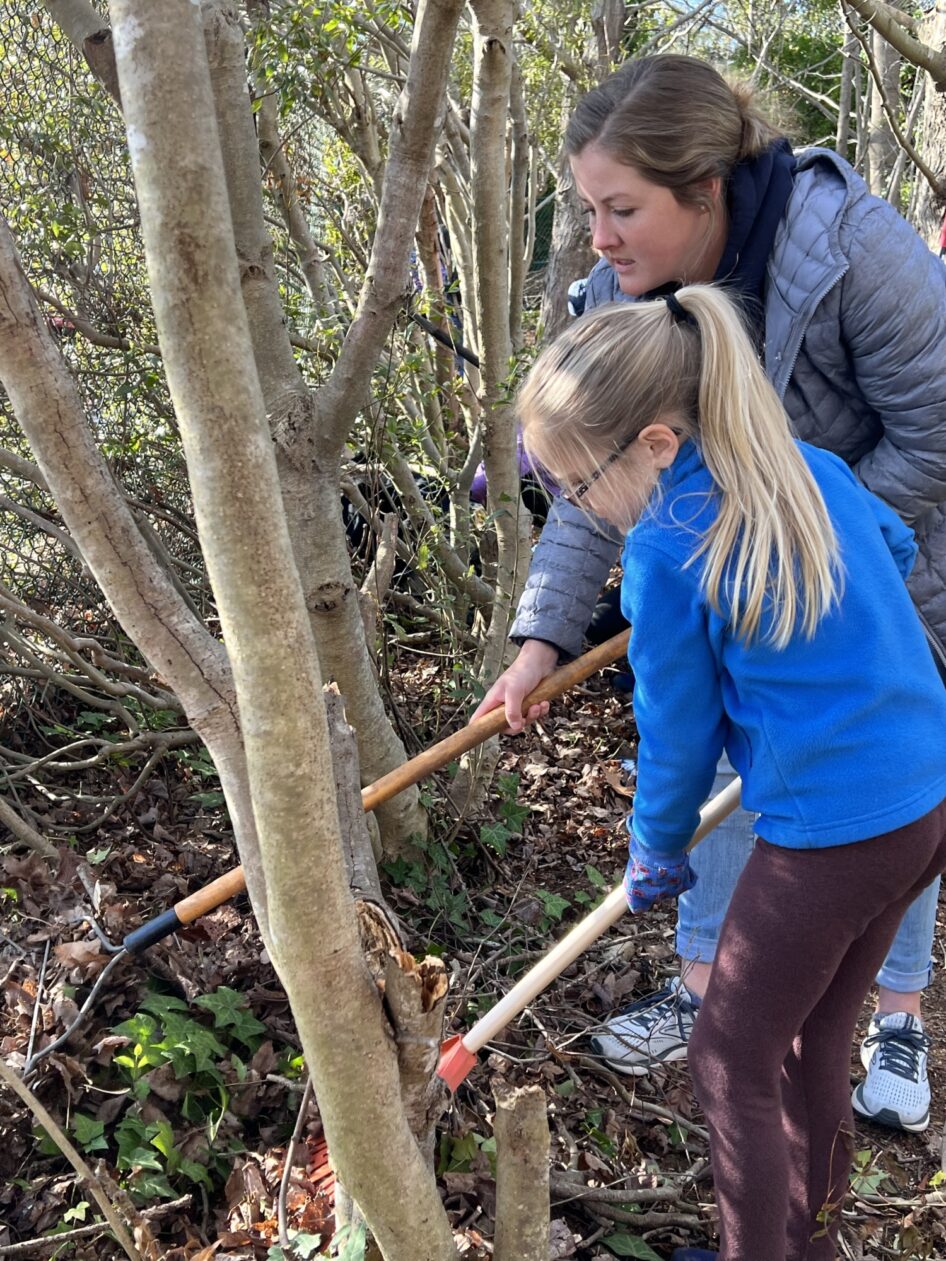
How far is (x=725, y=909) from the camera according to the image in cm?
258

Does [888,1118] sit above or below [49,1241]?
below

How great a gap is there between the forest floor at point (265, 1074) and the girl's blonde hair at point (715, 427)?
1.20 metres

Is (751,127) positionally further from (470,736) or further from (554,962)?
(554,962)

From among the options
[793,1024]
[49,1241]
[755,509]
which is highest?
[755,509]

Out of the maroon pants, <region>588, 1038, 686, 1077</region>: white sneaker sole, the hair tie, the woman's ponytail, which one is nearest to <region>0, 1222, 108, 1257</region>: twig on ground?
the maroon pants

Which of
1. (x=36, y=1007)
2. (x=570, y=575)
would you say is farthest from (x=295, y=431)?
(x=36, y=1007)

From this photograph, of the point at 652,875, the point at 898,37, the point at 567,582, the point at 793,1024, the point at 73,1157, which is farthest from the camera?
the point at 898,37

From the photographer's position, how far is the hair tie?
1801mm

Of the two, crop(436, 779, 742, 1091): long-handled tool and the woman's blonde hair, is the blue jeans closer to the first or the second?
crop(436, 779, 742, 1091): long-handled tool

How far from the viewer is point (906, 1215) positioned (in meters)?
2.32

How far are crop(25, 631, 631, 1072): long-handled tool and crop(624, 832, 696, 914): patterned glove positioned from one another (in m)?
0.47

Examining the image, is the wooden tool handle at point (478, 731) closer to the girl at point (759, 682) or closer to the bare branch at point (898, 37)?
the girl at point (759, 682)

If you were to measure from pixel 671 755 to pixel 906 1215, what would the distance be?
1.31 m

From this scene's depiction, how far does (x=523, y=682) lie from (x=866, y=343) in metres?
0.98
